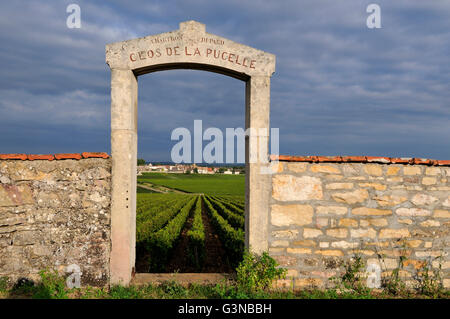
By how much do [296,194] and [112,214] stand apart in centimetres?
285

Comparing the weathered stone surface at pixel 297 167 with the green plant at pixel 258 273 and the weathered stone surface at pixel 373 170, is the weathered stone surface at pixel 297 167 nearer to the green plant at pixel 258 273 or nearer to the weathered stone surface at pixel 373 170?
the weathered stone surface at pixel 373 170

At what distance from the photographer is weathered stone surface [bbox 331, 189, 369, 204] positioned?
4642 millimetres

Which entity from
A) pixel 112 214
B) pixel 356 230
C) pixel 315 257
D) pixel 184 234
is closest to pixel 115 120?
pixel 112 214

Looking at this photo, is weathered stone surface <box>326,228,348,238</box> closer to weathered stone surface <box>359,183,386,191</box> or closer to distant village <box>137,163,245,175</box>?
weathered stone surface <box>359,183,386,191</box>

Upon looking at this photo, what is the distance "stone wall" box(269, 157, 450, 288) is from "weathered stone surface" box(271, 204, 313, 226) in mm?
15

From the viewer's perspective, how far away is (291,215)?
15.0 feet

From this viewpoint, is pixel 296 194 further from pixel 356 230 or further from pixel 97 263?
pixel 97 263

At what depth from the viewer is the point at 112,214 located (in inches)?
173

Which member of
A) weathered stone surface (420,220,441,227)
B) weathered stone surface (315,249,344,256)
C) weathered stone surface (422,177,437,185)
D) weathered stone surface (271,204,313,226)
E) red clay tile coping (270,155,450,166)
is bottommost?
weathered stone surface (315,249,344,256)

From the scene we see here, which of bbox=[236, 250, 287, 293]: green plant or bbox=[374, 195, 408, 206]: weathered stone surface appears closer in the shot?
bbox=[236, 250, 287, 293]: green plant

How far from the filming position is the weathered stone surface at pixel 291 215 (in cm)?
456

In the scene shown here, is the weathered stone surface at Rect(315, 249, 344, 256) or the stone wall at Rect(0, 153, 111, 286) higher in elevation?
the stone wall at Rect(0, 153, 111, 286)

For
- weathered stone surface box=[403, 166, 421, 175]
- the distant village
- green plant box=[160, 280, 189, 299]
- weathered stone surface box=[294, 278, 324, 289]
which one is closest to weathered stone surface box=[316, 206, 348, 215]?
weathered stone surface box=[294, 278, 324, 289]

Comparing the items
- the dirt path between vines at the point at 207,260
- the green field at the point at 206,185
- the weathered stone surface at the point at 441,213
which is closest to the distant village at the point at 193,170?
the green field at the point at 206,185
